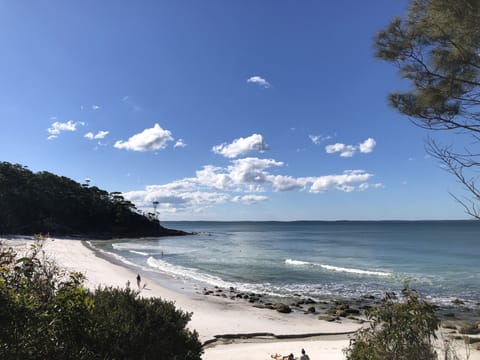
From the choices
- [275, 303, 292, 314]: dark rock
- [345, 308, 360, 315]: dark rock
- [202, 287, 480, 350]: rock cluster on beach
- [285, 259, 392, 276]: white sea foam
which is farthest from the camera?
[285, 259, 392, 276]: white sea foam

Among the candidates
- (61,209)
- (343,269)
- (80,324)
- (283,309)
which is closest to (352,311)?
(283,309)

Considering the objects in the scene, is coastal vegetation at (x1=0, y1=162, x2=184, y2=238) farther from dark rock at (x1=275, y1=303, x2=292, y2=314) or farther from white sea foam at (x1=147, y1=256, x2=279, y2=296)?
dark rock at (x1=275, y1=303, x2=292, y2=314)

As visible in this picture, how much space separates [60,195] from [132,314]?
102 meters

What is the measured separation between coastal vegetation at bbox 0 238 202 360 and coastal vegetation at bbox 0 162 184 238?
274ft

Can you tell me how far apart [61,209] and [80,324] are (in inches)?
4000

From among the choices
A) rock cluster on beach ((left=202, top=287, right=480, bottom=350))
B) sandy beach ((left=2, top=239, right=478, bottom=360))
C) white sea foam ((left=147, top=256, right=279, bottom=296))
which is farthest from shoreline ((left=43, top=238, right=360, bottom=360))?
white sea foam ((left=147, top=256, right=279, bottom=296))

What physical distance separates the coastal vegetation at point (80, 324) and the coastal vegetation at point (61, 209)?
83.5 metres

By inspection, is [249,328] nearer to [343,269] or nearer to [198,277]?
[198,277]

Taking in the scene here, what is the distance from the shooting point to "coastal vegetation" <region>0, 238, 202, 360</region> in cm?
412

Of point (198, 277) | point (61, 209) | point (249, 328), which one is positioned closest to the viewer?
point (249, 328)

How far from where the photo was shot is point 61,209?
316ft

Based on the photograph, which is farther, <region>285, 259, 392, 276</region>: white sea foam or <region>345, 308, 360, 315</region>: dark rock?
<region>285, 259, 392, 276</region>: white sea foam

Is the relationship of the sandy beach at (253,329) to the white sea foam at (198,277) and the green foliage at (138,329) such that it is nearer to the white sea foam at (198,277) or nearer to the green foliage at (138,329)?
the white sea foam at (198,277)

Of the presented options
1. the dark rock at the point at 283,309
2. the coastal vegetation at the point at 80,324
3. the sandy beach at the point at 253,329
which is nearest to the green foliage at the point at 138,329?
the coastal vegetation at the point at 80,324
